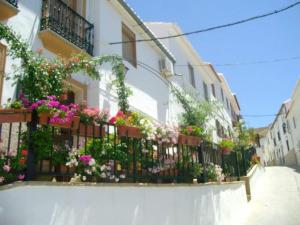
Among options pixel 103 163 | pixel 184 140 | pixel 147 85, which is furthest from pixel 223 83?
pixel 103 163

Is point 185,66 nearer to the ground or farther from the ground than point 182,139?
farther from the ground

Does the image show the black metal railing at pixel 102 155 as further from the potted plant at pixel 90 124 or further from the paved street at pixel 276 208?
the paved street at pixel 276 208

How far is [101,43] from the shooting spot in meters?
9.20

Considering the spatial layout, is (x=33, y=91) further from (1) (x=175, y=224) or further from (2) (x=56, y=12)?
(2) (x=56, y=12)

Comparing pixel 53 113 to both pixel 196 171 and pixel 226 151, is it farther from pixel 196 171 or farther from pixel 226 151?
pixel 226 151

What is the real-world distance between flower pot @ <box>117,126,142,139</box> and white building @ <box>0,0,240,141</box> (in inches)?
84.5

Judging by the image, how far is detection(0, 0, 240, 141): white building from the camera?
719 centimetres

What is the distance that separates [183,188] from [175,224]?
70cm

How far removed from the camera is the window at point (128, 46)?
10875mm

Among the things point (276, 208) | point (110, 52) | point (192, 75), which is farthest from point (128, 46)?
point (192, 75)

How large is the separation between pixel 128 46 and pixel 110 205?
8.04 metres

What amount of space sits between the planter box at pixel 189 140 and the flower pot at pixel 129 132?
1198mm

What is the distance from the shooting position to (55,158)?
4094 mm

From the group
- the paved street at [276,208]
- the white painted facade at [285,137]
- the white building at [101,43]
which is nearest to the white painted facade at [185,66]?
the white building at [101,43]
